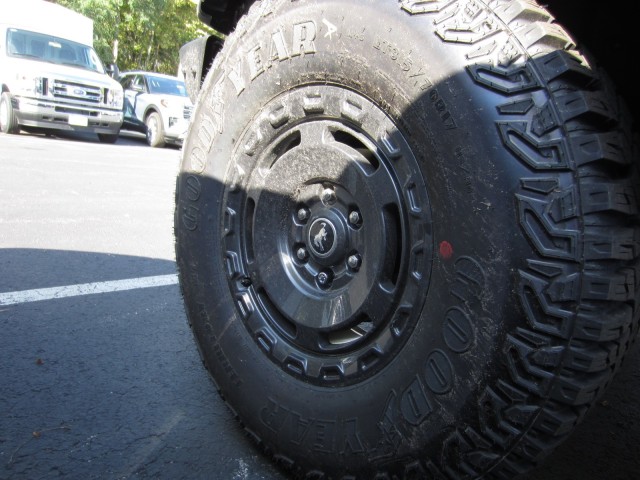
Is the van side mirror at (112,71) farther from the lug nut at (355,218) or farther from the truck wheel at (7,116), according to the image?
the lug nut at (355,218)

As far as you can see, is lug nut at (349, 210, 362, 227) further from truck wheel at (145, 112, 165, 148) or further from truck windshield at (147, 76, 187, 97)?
truck windshield at (147, 76, 187, 97)

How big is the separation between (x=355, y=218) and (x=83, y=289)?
2368 millimetres

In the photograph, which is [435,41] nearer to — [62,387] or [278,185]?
Answer: [278,185]

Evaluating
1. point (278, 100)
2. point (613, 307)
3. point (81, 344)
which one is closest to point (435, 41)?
point (278, 100)

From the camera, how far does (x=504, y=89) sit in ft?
4.08

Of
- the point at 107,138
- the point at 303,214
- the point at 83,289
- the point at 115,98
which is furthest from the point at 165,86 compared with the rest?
the point at 303,214

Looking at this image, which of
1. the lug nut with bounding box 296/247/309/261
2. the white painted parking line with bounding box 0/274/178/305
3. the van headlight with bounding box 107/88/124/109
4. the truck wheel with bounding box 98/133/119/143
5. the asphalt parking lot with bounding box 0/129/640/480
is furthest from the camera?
the truck wheel with bounding box 98/133/119/143

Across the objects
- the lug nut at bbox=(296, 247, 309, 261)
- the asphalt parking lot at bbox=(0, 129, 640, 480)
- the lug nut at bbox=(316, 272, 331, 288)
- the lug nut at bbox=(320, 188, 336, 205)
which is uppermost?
the lug nut at bbox=(320, 188, 336, 205)

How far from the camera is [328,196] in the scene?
5.51ft

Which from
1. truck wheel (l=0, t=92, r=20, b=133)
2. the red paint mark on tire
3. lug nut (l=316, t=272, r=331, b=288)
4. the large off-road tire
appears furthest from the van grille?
the red paint mark on tire

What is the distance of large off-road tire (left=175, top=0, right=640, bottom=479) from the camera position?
121 centimetres

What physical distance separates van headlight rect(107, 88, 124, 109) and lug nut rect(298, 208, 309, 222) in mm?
13431

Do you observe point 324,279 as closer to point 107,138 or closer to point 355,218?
point 355,218

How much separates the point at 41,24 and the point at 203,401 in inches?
537
